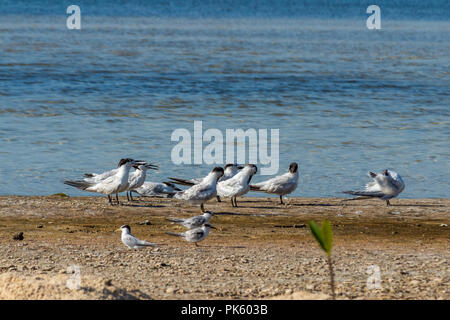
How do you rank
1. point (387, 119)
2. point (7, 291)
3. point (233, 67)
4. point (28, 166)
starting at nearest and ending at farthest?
point (7, 291)
point (28, 166)
point (387, 119)
point (233, 67)

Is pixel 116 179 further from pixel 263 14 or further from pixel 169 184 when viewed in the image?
pixel 263 14

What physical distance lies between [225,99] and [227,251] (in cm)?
1380

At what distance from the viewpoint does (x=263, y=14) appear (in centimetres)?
6112

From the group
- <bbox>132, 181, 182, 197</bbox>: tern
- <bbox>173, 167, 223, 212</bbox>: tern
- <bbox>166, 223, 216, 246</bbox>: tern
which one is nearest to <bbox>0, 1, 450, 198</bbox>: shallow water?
<bbox>132, 181, 182, 197</bbox>: tern

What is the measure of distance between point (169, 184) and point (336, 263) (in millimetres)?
4181

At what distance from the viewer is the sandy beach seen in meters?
6.73

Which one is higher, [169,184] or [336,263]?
[169,184]

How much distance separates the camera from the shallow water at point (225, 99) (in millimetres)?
13938

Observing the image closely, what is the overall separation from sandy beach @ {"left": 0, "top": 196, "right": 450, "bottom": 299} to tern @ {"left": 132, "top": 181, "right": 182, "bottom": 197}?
10cm

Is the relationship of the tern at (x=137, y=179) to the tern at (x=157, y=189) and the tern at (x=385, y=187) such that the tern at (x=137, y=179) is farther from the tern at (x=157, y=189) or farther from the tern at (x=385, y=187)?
the tern at (x=385, y=187)

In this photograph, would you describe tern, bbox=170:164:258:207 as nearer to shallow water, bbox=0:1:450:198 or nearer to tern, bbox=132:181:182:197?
tern, bbox=132:181:182:197

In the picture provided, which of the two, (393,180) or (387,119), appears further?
(387,119)

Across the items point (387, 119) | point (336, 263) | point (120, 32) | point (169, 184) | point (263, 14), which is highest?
point (263, 14)

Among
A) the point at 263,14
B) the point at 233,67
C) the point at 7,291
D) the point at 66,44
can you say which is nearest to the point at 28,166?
the point at 7,291
